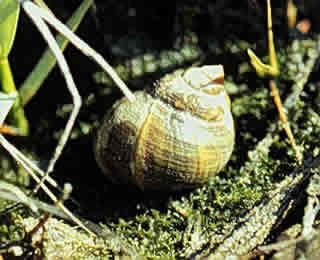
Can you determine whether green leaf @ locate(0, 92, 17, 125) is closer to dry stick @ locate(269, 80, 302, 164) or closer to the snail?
the snail

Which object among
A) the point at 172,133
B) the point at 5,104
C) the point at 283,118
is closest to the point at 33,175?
the point at 5,104

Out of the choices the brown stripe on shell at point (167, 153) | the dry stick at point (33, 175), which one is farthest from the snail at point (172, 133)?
the dry stick at point (33, 175)

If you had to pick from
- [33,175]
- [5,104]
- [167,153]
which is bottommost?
[167,153]

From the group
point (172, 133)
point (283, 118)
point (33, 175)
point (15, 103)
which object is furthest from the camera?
point (283, 118)

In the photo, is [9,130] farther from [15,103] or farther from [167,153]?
[167,153]

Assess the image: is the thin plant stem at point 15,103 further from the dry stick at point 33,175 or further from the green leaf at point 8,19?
the dry stick at point 33,175

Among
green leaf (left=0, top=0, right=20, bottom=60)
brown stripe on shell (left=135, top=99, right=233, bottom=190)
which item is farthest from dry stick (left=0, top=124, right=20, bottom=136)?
brown stripe on shell (left=135, top=99, right=233, bottom=190)
